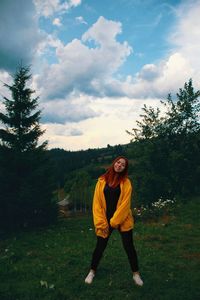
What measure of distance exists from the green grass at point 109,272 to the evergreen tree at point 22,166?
9.31 meters

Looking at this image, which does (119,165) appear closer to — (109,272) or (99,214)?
(99,214)

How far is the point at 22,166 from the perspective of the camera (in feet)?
88.5

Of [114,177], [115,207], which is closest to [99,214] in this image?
[115,207]

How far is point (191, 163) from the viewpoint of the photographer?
40375mm

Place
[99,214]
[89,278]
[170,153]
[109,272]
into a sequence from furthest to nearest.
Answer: [170,153]
[109,272]
[89,278]
[99,214]

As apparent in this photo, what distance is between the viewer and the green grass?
895 cm

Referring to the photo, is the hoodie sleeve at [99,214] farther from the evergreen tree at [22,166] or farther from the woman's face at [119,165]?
the evergreen tree at [22,166]

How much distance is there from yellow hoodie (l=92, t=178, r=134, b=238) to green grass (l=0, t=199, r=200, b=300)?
1.54 metres

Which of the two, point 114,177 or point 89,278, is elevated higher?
point 114,177

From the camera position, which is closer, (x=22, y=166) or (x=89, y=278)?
(x=89, y=278)

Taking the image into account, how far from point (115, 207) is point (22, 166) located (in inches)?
735

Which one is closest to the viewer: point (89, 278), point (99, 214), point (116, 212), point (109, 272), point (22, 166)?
point (116, 212)

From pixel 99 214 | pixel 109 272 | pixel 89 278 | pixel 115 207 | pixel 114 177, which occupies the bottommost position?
pixel 109 272

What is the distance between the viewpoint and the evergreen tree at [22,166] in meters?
26.1
